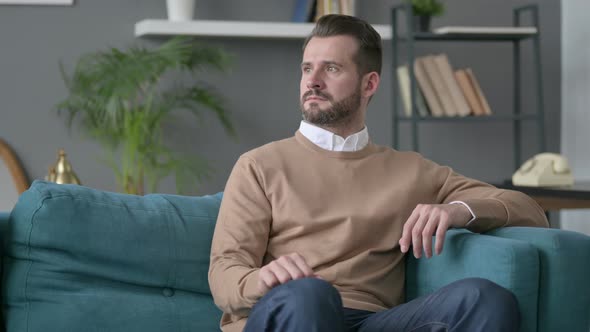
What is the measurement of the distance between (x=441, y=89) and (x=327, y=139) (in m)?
2.16

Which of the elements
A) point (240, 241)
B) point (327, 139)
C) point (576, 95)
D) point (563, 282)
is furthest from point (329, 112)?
point (576, 95)

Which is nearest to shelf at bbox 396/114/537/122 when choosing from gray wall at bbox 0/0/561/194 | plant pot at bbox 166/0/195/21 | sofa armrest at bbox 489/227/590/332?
gray wall at bbox 0/0/561/194

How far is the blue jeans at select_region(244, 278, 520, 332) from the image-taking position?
1659 mm

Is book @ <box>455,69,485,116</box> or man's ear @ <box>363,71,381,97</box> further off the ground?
man's ear @ <box>363,71,381,97</box>

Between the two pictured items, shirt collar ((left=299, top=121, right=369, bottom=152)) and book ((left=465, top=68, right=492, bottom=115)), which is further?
book ((left=465, top=68, right=492, bottom=115))

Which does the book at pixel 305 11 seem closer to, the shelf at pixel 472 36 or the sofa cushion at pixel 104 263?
the shelf at pixel 472 36

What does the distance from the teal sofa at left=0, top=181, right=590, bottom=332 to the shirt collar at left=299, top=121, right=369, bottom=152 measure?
1.00ft

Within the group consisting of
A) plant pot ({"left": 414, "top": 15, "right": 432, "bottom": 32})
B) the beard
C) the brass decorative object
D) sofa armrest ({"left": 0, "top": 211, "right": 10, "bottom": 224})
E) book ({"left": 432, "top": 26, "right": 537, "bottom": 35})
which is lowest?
the brass decorative object

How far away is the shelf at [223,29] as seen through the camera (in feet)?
13.0

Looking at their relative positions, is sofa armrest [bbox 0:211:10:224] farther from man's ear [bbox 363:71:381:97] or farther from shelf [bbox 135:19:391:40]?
shelf [bbox 135:19:391:40]

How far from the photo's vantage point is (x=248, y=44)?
4.27 m

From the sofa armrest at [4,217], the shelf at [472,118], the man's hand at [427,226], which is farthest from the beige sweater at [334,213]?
the shelf at [472,118]

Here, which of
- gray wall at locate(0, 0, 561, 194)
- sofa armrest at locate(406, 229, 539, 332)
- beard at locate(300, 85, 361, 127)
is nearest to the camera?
sofa armrest at locate(406, 229, 539, 332)

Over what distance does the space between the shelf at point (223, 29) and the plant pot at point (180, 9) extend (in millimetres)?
37
